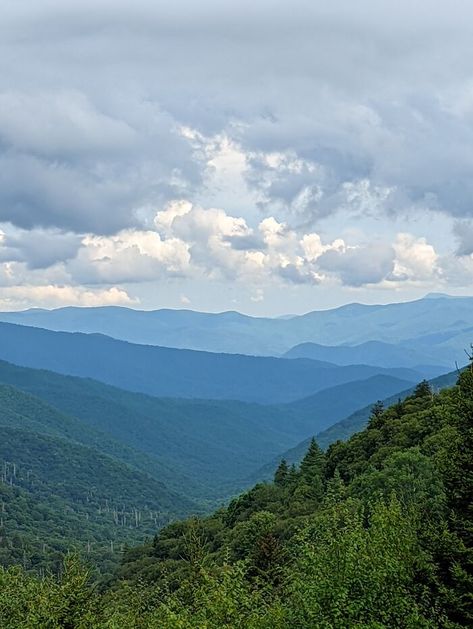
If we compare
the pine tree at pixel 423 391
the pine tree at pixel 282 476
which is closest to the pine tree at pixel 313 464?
the pine tree at pixel 282 476

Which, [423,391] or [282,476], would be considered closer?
[423,391]

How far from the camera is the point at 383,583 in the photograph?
29250 mm

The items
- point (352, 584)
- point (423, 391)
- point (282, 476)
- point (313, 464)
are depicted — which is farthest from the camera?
point (282, 476)

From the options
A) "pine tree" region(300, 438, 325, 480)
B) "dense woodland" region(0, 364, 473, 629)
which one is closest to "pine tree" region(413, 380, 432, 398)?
"pine tree" region(300, 438, 325, 480)

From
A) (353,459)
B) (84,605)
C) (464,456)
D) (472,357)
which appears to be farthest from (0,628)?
(353,459)

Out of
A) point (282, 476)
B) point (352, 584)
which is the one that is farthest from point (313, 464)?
point (352, 584)

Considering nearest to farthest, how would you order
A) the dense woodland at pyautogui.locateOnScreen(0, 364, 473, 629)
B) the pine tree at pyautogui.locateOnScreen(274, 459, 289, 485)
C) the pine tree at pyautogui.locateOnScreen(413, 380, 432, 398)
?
the dense woodland at pyautogui.locateOnScreen(0, 364, 473, 629), the pine tree at pyautogui.locateOnScreen(413, 380, 432, 398), the pine tree at pyautogui.locateOnScreen(274, 459, 289, 485)

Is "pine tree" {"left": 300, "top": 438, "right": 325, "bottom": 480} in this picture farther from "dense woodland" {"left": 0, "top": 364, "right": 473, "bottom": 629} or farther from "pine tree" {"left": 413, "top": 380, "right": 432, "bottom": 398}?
"dense woodland" {"left": 0, "top": 364, "right": 473, "bottom": 629}

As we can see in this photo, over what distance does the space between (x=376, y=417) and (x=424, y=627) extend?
6376 centimetres

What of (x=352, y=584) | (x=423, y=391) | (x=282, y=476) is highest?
(x=423, y=391)

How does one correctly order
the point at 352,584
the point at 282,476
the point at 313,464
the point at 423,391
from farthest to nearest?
the point at 282,476 → the point at 423,391 → the point at 313,464 → the point at 352,584

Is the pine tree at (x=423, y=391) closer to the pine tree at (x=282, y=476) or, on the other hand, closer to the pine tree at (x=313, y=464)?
the pine tree at (x=313, y=464)

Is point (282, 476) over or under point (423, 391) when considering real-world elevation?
under

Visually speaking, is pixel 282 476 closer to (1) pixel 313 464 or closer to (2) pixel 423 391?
(1) pixel 313 464
